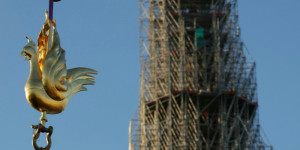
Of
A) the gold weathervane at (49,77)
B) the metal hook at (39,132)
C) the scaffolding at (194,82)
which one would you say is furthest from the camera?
the scaffolding at (194,82)

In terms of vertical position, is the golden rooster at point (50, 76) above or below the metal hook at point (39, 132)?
above

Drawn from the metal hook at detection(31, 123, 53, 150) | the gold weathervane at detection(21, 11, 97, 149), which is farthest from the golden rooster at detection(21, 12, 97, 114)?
the metal hook at detection(31, 123, 53, 150)

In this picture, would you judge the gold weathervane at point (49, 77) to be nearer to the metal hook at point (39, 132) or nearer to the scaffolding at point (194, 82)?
the metal hook at point (39, 132)

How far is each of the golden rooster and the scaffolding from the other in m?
41.6

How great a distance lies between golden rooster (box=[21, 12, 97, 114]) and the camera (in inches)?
411

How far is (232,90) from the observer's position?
179 feet

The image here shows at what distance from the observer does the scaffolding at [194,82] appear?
5366 cm

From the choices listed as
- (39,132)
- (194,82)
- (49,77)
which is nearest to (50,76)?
(49,77)

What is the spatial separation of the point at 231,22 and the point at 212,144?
8.01 meters

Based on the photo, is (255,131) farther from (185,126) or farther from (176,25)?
(176,25)

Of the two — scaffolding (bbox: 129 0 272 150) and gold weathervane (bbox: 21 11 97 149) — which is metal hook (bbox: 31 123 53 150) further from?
scaffolding (bbox: 129 0 272 150)

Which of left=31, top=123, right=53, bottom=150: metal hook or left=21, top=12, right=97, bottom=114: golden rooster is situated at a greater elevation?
left=21, top=12, right=97, bottom=114: golden rooster

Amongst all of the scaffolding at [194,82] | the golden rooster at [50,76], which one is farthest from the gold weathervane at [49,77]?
the scaffolding at [194,82]

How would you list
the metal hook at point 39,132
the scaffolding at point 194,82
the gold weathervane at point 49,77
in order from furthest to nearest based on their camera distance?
the scaffolding at point 194,82, the gold weathervane at point 49,77, the metal hook at point 39,132
